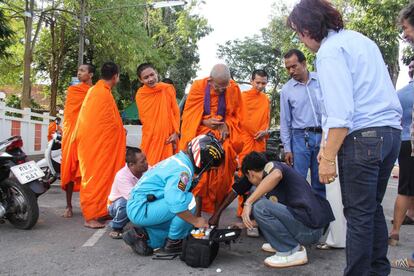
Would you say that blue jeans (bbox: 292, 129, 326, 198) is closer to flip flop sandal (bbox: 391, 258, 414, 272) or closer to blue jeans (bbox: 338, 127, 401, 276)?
flip flop sandal (bbox: 391, 258, 414, 272)

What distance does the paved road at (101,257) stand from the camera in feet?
11.2

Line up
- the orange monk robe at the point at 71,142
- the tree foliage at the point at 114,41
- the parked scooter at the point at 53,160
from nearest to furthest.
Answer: the orange monk robe at the point at 71,142, the parked scooter at the point at 53,160, the tree foliage at the point at 114,41

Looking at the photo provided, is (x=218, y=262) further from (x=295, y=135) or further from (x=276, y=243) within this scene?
(x=295, y=135)

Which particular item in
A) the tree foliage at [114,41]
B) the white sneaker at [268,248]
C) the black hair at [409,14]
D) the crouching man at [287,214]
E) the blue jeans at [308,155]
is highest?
the tree foliage at [114,41]

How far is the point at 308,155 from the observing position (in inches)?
173

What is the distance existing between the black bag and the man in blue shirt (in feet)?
→ 3.78

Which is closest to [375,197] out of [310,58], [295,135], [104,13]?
[295,135]

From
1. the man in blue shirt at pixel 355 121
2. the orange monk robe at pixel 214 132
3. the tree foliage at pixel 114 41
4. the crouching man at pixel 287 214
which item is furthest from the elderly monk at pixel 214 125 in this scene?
the tree foliage at pixel 114 41

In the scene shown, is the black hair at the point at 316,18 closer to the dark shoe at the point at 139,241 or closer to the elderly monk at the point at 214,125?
the elderly monk at the point at 214,125

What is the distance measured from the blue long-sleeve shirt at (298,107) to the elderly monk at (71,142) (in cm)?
242

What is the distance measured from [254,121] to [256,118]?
0.23ft

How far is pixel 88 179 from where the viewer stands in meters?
4.86

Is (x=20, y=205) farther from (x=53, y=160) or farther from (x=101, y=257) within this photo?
(x=53, y=160)

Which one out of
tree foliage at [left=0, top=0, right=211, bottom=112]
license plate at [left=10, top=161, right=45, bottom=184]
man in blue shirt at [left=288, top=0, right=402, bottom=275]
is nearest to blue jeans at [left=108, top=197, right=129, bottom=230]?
license plate at [left=10, top=161, right=45, bottom=184]
